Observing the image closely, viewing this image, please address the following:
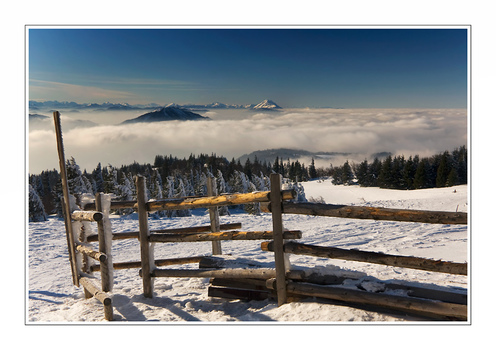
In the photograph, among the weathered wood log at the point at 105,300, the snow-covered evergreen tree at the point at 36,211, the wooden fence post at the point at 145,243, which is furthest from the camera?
the snow-covered evergreen tree at the point at 36,211

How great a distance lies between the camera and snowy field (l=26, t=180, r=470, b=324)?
18.3 ft

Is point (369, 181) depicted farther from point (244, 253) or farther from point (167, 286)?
point (167, 286)

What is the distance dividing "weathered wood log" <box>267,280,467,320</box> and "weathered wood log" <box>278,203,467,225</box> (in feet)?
3.36

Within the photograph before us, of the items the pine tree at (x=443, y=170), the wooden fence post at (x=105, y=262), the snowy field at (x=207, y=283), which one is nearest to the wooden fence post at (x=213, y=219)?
the snowy field at (x=207, y=283)

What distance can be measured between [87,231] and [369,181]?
24.1 m

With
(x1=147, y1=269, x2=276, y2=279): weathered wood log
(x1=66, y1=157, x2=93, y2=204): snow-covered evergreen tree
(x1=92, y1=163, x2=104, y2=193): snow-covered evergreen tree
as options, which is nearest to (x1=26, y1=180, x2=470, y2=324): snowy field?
(x1=147, y1=269, x2=276, y2=279): weathered wood log

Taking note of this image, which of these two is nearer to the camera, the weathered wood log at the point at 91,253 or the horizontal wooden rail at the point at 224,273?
the horizontal wooden rail at the point at 224,273

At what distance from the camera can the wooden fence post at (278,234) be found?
5.64 metres

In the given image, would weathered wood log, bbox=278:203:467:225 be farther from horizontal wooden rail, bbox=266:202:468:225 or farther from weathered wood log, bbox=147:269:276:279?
weathered wood log, bbox=147:269:276:279

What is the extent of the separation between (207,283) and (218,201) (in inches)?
97.8

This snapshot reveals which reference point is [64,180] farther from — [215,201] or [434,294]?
[434,294]

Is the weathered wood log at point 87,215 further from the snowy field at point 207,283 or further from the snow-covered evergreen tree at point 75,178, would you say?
the snow-covered evergreen tree at point 75,178

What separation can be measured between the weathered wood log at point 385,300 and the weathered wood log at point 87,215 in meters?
3.33

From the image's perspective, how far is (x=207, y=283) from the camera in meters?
8.02
